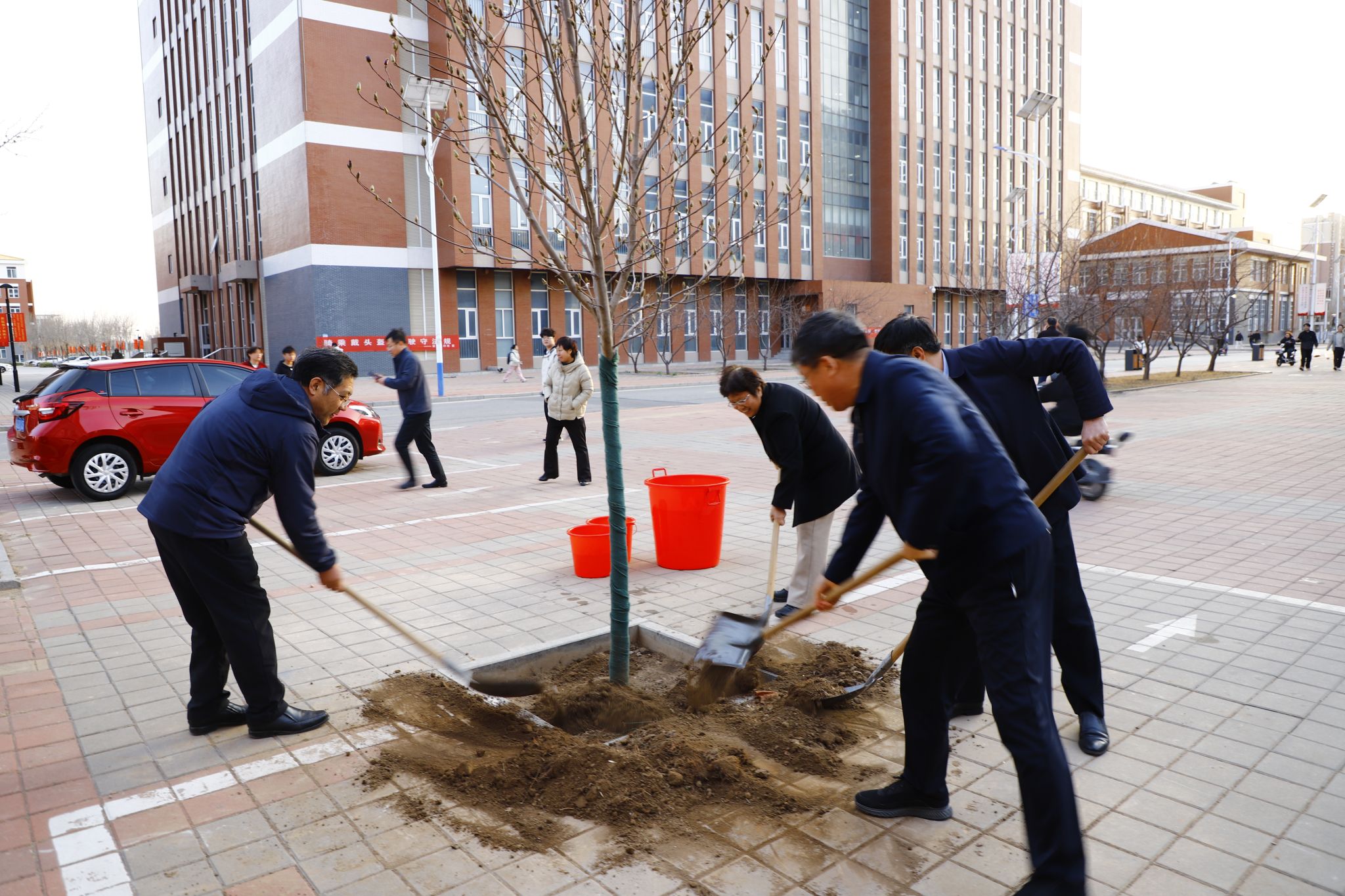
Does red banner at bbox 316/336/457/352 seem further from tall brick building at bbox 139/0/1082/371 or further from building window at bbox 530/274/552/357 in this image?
Result: building window at bbox 530/274/552/357

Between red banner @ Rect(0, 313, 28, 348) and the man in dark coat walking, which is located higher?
red banner @ Rect(0, 313, 28, 348)

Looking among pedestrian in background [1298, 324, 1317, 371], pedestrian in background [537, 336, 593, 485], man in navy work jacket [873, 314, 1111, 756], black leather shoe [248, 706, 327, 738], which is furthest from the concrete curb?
pedestrian in background [1298, 324, 1317, 371]

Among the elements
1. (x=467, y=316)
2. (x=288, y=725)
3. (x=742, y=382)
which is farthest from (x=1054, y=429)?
(x=467, y=316)

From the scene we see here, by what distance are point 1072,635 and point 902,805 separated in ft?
3.60

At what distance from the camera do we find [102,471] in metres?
10.1

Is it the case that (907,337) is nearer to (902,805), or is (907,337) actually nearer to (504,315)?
(902,805)

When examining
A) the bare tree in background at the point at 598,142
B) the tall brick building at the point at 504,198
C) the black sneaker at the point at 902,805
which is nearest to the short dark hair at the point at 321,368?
the bare tree in background at the point at 598,142

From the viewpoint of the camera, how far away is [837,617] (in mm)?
5570

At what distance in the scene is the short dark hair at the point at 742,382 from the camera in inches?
209

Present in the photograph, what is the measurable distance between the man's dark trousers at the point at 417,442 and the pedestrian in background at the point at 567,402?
4.09 ft

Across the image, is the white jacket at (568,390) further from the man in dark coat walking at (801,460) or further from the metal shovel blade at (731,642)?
the metal shovel blade at (731,642)

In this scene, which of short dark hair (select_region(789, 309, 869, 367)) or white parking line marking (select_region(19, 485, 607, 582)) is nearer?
short dark hair (select_region(789, 309, 869, 367))

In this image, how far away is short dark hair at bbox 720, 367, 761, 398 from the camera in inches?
209

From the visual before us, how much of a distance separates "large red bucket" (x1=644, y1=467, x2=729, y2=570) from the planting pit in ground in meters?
1.80
